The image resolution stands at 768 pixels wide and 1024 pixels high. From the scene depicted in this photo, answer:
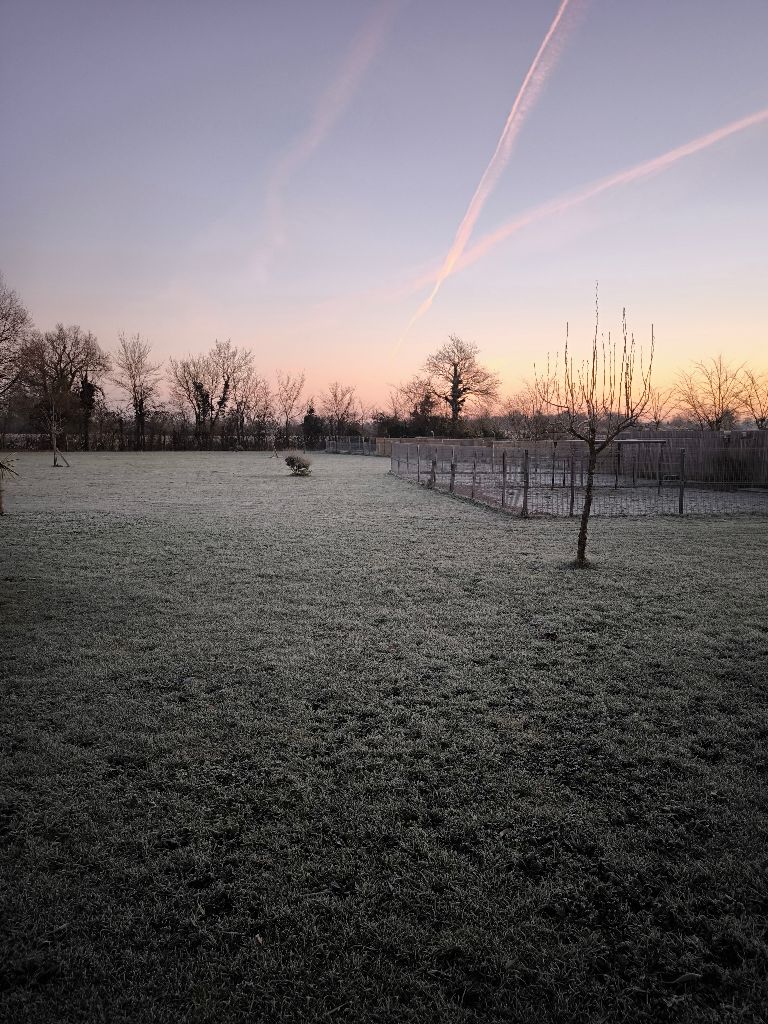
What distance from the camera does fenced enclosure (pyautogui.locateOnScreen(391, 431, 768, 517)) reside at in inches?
506

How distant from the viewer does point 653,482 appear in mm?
19000

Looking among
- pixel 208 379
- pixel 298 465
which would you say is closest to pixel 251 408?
pixel 208 379

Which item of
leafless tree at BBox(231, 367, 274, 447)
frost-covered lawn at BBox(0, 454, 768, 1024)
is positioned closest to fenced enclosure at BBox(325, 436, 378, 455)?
leafless tree at BBox(231, 367, 274, 447)

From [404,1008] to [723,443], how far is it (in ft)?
63.4

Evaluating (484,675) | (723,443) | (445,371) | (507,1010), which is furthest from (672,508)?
(445,371)

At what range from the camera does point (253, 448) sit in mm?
55969

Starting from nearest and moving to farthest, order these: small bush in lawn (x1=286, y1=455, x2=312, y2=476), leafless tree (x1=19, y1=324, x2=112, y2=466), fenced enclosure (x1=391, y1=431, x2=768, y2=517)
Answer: fenced enclosure (x1=391, y1=431, x2=768, y2=517) → small bush in lawn (x1=286, y1=455, x2=312, y2=476) → leafless tree (x1=19, y1=324, x2=112, y2=466)

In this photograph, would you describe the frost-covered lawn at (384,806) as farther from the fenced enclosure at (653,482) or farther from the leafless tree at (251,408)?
the leafless tree at (251,408)

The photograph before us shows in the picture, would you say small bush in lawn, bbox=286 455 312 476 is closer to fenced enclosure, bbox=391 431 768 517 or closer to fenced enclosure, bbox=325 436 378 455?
fenced enclosure, bbox=391 431 768 517

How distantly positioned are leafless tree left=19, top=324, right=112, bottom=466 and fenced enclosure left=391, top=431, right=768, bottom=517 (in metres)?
35.7

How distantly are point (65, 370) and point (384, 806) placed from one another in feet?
180

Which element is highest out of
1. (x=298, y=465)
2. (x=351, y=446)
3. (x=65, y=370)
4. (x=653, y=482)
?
(x=65, y=370)

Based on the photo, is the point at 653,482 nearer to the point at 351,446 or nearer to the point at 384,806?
the point at 384,806

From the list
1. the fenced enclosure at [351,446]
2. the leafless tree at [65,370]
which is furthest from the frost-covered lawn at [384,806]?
the leafless tree at [65,370]
